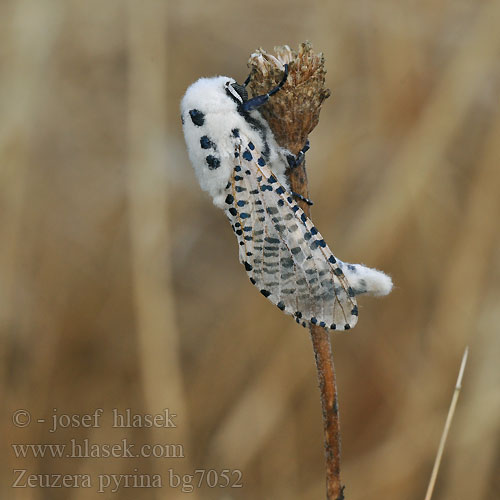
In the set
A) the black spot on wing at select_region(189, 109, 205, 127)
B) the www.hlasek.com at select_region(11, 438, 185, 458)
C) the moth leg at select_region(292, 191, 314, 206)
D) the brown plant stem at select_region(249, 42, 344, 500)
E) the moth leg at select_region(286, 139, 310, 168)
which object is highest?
the black spot on wing at select_region(189, 109, 205, 127)

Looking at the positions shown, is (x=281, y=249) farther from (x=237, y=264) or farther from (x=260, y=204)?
(x=237, y=264)

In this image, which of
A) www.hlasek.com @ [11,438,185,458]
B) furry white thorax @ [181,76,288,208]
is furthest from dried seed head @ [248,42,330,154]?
www.hlasek.com @ [11,438,185,458]

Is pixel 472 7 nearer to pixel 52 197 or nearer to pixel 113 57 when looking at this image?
pixel 113 57

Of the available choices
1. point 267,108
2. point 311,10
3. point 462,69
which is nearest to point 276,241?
point 267,108

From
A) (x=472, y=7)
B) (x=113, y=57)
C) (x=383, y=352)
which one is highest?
(x=113, y=57)

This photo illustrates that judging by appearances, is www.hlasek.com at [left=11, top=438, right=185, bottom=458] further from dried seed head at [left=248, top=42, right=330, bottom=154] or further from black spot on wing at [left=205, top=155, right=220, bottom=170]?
dried seed head at [left=248, top=42, right=330, bottom=154]

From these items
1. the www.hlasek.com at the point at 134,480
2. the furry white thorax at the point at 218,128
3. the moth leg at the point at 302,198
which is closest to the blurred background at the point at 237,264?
the www.hlasek.com at the point at 134,480
